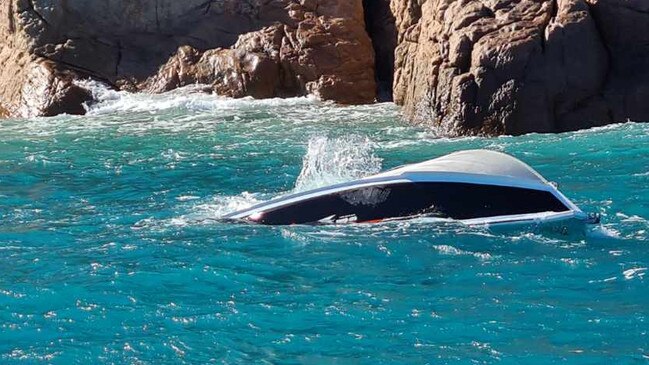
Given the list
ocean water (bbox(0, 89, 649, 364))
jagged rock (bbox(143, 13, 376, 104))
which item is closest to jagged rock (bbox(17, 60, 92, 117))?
jagged rock (bbox(143, 13, 376, 104))

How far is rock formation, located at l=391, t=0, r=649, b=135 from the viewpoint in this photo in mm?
15438

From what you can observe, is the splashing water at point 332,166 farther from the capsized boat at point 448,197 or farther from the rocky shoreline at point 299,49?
the rocky shoreline at point 299,49

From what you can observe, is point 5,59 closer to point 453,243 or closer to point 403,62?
point 403,62

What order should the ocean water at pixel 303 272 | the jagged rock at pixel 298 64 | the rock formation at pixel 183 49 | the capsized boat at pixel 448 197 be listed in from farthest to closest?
the rock formation at pixel 183 49, the jagged rock at pixel 298 64, the capsized boat at pixel 448 197, the ocean water at pixel 303 272

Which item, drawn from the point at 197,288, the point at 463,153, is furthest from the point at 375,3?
the point at 197,288

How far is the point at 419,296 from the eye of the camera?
8391mm

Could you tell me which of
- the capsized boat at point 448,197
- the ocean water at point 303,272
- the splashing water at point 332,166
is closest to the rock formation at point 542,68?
the ocean water at point 303,272

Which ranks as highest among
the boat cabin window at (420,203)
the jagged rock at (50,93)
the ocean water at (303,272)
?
the jagged rock at (50,93)

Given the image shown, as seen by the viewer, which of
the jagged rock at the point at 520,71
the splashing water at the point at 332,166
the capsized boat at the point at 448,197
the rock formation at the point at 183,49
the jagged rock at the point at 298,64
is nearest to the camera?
the capsized boat at the point at 448,197

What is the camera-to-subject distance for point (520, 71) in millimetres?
15383

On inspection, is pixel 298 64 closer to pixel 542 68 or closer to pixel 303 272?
pixel 542 68

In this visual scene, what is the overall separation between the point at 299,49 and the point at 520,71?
20.0ft

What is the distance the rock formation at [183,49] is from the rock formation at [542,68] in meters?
4.50

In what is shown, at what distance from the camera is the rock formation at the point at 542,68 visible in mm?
15438
